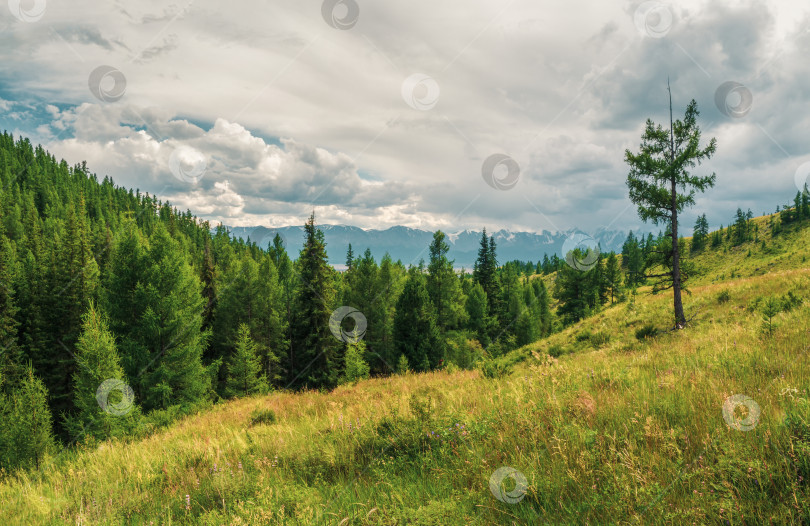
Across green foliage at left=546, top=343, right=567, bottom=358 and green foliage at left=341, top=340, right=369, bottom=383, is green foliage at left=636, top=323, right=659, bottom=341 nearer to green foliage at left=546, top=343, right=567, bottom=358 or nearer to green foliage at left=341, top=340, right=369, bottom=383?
green foliage at left=546, top=343, right=567, bottom=358

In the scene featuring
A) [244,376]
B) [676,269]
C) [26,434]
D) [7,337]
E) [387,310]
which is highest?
[676,269]

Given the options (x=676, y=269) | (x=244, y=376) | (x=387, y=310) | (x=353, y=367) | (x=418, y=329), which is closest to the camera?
(x=676, y=269)

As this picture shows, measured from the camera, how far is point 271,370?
130ft

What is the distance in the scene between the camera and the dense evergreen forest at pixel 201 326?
18172 millimetres

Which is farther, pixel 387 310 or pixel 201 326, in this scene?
pixel 387 310

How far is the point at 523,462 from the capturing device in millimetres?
3303

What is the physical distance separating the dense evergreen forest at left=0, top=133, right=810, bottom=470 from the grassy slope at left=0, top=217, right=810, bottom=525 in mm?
7620

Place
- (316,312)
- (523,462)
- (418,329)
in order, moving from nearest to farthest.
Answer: (523,462) → (316,312) → (418,329)

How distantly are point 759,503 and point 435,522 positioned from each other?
2058 millimetres

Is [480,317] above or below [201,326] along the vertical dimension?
above

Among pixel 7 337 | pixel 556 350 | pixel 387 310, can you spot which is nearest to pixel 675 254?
pixel 556 350

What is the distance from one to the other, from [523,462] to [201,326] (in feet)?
143

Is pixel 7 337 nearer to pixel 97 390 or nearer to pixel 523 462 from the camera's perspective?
pixel 97 390

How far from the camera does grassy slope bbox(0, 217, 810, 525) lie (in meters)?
2.48
